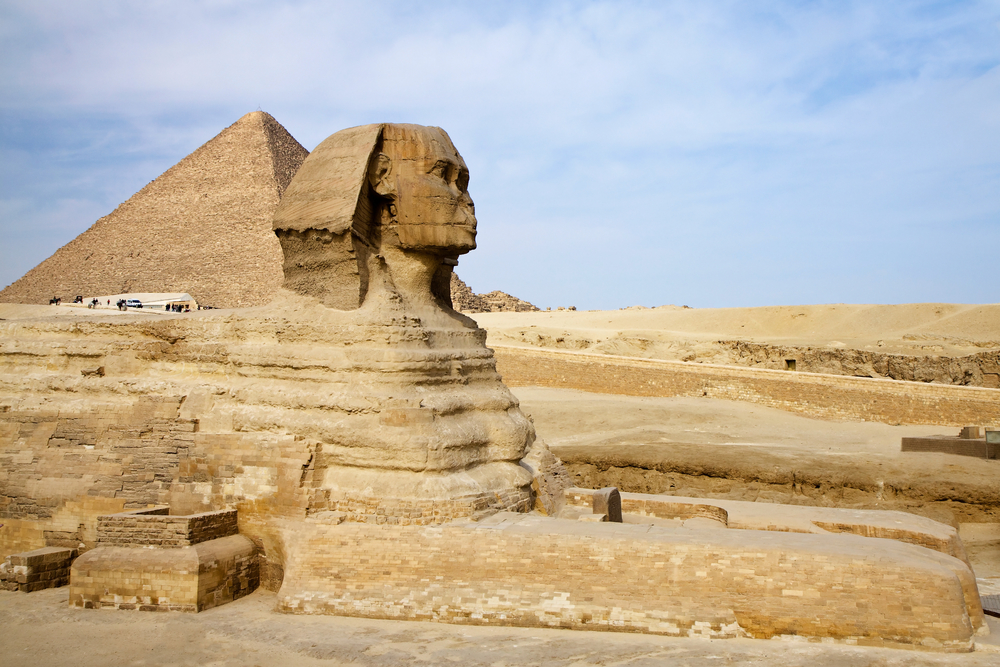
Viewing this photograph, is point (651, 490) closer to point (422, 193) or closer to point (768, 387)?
point (422, 193)

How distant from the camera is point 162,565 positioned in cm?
552

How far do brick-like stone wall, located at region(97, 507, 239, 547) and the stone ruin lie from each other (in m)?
0.02

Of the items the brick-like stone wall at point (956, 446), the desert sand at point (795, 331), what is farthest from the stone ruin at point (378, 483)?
the desert sand at point (795, 331)

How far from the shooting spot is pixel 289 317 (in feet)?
21.6

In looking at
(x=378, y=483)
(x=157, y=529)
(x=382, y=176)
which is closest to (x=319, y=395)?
(x=378, y=483)

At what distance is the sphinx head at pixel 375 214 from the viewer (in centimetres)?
647

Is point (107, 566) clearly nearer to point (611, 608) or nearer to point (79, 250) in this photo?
point (611, 608)

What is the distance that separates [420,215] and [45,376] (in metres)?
4.09

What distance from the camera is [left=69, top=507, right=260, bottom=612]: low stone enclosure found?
5492 millimetres

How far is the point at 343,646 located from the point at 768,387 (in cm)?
1532

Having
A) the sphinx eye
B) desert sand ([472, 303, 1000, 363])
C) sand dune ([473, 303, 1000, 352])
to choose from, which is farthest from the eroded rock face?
sand dune ([473, 303, 1000, 352])

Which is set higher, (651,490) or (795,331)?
(795,331)

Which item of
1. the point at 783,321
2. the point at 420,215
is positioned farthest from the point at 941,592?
the point at 783,321

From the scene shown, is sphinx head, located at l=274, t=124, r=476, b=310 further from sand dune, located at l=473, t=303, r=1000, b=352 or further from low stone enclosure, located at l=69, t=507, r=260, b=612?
sand dune, located at l=473, t=303, r=1000, b=352
